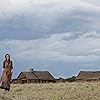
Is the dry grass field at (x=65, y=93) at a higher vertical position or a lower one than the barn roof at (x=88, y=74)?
higher

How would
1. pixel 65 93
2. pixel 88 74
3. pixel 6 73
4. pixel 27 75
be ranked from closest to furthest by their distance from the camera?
pixel 6 73 < pixel 65 93 < pixel 27 75 < pixel 88 74

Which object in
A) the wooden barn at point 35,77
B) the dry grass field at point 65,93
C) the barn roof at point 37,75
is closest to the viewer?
the dry grass field at point 65,93

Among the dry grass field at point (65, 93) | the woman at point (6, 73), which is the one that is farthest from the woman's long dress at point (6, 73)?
the dry grass field at point (65, 93)

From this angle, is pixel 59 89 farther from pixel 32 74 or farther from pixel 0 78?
pixel 32 74

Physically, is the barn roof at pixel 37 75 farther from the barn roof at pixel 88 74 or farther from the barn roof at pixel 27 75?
the barn roof at pixel 88 74

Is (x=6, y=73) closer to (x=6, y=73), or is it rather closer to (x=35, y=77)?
(x=6, y=73)

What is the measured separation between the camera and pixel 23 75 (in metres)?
78.2

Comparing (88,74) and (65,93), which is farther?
(88,74)

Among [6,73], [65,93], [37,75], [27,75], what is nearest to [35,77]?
[27,75]

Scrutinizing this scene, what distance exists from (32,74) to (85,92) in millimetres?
50392

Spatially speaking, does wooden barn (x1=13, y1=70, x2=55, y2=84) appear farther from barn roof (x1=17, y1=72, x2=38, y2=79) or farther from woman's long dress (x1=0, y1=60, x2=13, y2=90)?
woman's long dress (x1=0, y1=60, x2=13, y2=90)

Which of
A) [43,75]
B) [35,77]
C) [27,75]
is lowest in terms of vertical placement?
[35,77]

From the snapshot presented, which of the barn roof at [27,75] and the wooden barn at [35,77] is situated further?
the barn roof at [27,75]

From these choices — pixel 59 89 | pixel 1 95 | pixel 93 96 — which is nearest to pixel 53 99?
pixel 93 96
